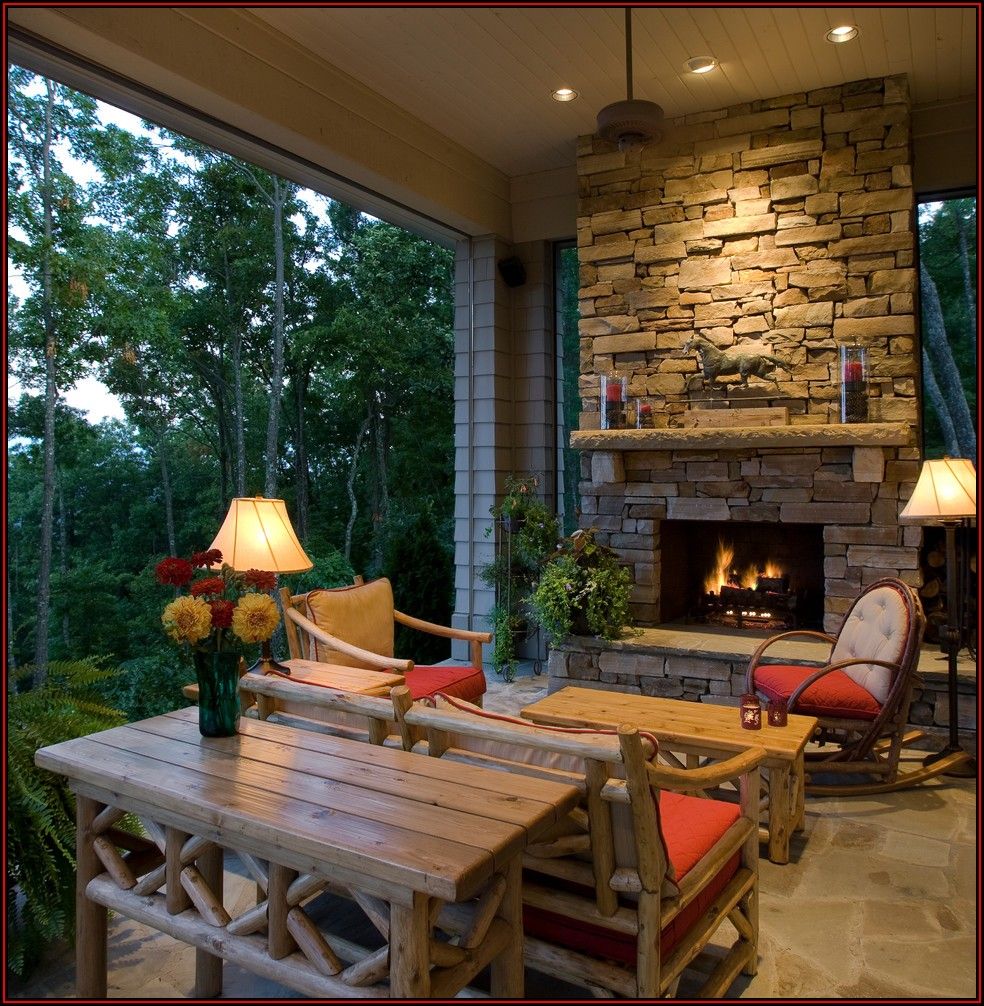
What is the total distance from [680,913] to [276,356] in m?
3.66

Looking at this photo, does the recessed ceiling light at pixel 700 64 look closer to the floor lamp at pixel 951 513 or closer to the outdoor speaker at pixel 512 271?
the outdoor speaker at pixel 512 271

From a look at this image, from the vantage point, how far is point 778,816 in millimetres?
2994

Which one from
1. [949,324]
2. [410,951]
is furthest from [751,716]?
[949,324]

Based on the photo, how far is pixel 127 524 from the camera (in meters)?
3.79

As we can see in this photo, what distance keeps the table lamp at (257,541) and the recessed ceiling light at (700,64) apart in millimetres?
3384

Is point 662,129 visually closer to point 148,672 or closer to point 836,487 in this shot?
point 836,487

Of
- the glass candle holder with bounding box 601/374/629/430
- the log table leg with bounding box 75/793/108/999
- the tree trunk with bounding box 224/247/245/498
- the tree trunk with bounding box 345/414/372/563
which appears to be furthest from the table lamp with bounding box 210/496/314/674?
the glass candle holder with bounding box 601/374/629/430

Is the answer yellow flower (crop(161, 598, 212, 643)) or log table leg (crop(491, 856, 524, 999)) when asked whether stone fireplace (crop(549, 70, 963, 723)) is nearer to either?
log table leg (crop(491, 856, 524, 999))

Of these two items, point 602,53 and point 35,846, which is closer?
point 35,846

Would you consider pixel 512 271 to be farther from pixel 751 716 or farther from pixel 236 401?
pixel 751 716

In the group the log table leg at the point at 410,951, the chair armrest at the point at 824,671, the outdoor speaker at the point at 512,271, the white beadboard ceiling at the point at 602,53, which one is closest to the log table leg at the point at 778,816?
the chair armrest at the point at 824,671

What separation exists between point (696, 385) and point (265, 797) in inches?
160

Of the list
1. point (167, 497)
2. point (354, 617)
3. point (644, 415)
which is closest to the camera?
point (167, 497)

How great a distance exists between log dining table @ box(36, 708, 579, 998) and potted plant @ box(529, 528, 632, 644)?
2.80 metres
